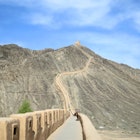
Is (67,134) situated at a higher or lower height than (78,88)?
lower

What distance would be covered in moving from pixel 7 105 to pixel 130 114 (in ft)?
69.5

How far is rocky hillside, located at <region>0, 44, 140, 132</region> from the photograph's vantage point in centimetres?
6506

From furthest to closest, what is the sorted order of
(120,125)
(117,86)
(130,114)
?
(117,86), (130,114), (120,125)

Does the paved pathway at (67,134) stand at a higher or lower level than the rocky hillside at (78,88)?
lower

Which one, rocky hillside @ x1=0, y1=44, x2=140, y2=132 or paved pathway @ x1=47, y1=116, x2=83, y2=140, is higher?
rocky hillside @ x1=0, y1=44, x2=140, y2=132

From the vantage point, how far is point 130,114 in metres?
65.3

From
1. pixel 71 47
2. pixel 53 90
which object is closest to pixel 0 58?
pixel 71 47

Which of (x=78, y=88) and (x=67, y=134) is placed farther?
(x=78, y=88)

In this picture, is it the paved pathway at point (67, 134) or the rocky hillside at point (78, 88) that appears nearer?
the paved pathway at point (67, 134)

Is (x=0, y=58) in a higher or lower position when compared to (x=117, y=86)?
higher

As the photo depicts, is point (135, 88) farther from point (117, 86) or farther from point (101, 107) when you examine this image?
point (101, 107)

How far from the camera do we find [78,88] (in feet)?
256

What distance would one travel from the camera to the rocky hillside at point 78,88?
65062 millimetres

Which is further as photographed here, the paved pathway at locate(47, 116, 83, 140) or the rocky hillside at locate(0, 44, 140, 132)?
the rocky hillside at locate(0, 44, 140, 132)
